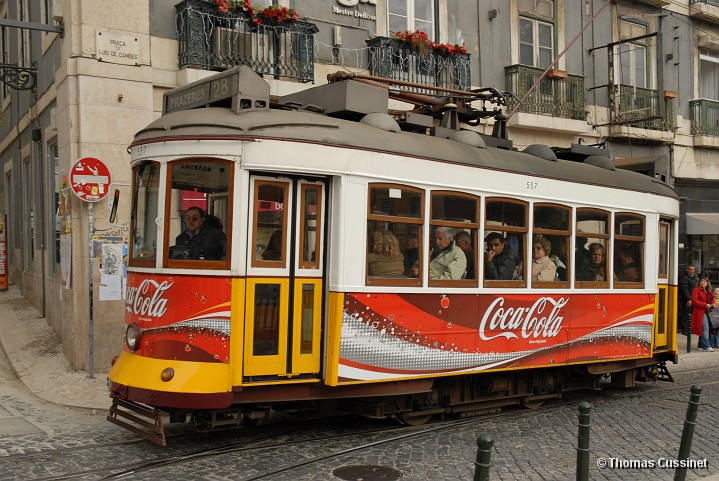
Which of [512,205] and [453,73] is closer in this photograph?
[512,205]

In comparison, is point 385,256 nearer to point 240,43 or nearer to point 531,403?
point 531,403

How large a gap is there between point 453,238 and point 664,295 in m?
4.74

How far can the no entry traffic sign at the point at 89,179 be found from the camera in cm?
1094

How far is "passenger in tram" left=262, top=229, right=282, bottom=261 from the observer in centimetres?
746

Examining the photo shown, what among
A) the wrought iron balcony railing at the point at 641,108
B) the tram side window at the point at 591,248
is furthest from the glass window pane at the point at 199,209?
the wrought iron balcony railing at the point at 641,108

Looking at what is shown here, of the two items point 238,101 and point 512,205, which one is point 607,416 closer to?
point 512,205

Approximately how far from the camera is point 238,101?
7.69 m

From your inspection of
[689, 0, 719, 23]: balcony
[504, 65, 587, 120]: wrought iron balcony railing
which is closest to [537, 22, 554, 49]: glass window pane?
[504, 65, 587, 120]: wrought iron balcony railing

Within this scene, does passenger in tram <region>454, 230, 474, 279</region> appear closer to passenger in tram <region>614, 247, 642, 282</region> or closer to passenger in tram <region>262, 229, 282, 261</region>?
passenger in tram <region>262, 229, 282, 261</region>

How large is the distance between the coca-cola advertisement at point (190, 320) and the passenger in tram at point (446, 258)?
7.56 ft

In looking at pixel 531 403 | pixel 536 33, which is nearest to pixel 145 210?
pixel 531 403

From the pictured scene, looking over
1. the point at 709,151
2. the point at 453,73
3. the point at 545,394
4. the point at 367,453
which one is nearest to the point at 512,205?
the point at 545,394

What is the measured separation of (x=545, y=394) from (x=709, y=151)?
1391cm

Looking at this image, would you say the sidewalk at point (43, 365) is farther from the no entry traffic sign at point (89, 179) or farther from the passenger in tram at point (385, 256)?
the passenger in tram at point (385, 256)
